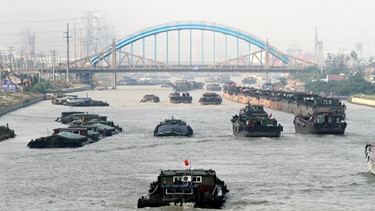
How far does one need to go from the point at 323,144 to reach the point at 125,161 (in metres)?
17.9

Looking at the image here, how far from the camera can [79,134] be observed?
7325 cm

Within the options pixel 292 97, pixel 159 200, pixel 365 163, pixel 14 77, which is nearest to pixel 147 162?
pixel 365 163

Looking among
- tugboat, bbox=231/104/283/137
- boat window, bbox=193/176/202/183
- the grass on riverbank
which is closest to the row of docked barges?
tugboat, bbox=231/104/283/137

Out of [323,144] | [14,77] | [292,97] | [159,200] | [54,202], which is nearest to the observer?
[159,200]

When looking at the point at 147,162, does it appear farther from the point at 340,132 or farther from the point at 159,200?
the point at 340,132

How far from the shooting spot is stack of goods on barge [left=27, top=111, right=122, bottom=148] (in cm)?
6875

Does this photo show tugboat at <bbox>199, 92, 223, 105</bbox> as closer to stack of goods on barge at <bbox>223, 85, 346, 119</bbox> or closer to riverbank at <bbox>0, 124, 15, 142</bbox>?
stack of goods on barge at <bbox>223, 85, 346, 119</bbox>

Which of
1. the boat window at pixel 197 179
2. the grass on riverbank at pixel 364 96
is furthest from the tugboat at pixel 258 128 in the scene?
the grass on riverbank at pixel 364 96

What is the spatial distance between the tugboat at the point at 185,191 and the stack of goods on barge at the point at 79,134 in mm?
27400

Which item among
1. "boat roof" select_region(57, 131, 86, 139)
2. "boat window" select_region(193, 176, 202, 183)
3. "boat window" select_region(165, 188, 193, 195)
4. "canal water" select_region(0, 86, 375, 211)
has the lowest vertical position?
"canal water" select_region(0, 86, 375, 211)

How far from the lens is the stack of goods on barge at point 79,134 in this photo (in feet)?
226

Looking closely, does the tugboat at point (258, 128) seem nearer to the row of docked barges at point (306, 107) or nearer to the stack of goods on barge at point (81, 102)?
the row of docked barges at point (306, 107)

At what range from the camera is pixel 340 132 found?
A: 79.8 meters

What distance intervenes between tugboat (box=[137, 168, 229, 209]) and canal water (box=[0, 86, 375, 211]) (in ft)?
2.15
